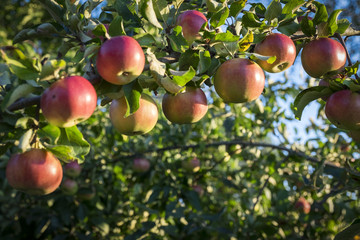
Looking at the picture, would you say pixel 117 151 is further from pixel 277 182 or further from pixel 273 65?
pixel 273 65

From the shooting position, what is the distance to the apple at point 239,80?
0.94 m

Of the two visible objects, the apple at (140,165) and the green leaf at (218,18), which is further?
the apple at (140,165)

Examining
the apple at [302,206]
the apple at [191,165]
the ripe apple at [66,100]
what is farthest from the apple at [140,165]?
the ripe apple at [66,100]

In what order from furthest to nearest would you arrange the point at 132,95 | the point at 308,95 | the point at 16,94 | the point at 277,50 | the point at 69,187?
the point at 69,187
the point at 308,95
the point at 277,50
the point at 132,95
the point at 16,94

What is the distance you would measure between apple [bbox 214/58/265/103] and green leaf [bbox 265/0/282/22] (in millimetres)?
164

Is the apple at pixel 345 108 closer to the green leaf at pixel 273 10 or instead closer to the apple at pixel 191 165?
the green leaf at pixel 273 10

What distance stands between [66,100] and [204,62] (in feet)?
1.21

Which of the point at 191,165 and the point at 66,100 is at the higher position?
the point at 66,100

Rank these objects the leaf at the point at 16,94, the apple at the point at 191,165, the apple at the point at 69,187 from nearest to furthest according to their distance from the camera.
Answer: the leaf at the point at 16,94 → the apple at the point at 69,187 → the apple at the point at 191,165

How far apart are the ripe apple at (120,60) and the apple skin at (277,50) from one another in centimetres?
38

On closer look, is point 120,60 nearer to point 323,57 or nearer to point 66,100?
point 66,100

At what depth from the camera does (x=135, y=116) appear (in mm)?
966

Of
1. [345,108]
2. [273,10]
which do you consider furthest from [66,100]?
[345,108]

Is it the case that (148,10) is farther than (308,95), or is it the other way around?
(308,95)
